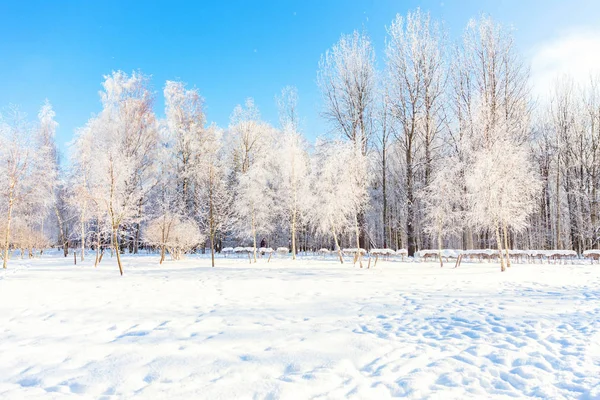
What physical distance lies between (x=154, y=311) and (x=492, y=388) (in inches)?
218

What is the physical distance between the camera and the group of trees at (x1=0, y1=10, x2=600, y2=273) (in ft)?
54.8

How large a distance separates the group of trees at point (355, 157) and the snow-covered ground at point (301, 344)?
804cm

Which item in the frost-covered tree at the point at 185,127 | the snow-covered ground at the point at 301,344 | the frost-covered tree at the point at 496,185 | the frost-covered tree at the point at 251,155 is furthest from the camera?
the frost-covered tree at the point at 185,127

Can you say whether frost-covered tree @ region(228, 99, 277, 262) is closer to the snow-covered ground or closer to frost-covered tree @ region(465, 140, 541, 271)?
frost-covered tree @ region(465, 140, 541, 271)

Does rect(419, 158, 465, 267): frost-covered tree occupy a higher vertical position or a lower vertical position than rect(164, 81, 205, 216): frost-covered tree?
lower

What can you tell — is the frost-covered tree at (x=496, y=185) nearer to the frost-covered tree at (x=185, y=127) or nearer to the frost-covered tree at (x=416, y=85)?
the frost-covered tree at (x=416, y=85)

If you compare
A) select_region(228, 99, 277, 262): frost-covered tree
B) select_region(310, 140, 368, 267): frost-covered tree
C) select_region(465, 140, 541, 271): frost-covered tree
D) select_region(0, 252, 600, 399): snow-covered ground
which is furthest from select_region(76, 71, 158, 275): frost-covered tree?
select_region(465, 140, 541, 271): frost-covered tree

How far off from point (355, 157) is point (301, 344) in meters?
13.4

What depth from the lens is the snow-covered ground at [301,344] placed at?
3064 millimetres

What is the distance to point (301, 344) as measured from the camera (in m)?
4.20

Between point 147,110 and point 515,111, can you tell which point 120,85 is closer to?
point 147,110

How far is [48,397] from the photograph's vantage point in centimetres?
289

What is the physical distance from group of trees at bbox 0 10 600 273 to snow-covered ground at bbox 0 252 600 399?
8039mm

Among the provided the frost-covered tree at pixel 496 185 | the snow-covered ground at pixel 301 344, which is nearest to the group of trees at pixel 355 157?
the frost-covered tree at pixel 496 185
